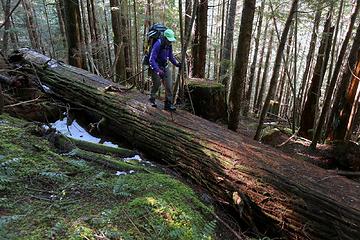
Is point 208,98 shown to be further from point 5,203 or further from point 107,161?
point 5,203

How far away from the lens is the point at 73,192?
13.4 ft

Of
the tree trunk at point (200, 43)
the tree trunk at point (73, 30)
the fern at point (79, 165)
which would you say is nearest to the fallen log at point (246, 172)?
the fern at point (79, 165)

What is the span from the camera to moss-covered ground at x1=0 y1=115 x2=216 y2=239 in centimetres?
324

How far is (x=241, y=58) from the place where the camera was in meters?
6.96

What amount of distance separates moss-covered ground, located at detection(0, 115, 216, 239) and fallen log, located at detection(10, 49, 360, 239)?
681 millimetres

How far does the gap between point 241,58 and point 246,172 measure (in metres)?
3.14

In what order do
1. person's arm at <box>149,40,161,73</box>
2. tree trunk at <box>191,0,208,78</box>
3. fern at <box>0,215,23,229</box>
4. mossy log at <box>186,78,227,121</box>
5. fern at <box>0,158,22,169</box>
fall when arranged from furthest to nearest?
tree trunk at <box>191,0,208,78</box> < mossy log at <box>186,78,227,121</box> < person's arm at <box>149,40,161,73</box> < fern at <box>0,158,22,169</box> < fern at <box>0,215,23,229</box>

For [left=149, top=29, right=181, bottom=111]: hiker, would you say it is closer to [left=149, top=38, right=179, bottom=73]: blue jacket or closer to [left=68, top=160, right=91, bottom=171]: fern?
[left=149, top=38, right=179, bottom=73]: blue jacket

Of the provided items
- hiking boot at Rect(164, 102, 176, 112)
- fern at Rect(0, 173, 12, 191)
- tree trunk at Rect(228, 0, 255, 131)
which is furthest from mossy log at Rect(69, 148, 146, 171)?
tree trunk at Rect(228, 0, 255, 131)

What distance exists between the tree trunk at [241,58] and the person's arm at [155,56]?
183cm

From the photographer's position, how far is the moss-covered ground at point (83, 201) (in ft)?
10.6

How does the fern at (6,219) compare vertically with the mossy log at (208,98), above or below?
above

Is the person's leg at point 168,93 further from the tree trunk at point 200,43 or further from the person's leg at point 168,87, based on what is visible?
the tree trunk at point 200,43

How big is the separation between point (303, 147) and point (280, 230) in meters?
3.97
